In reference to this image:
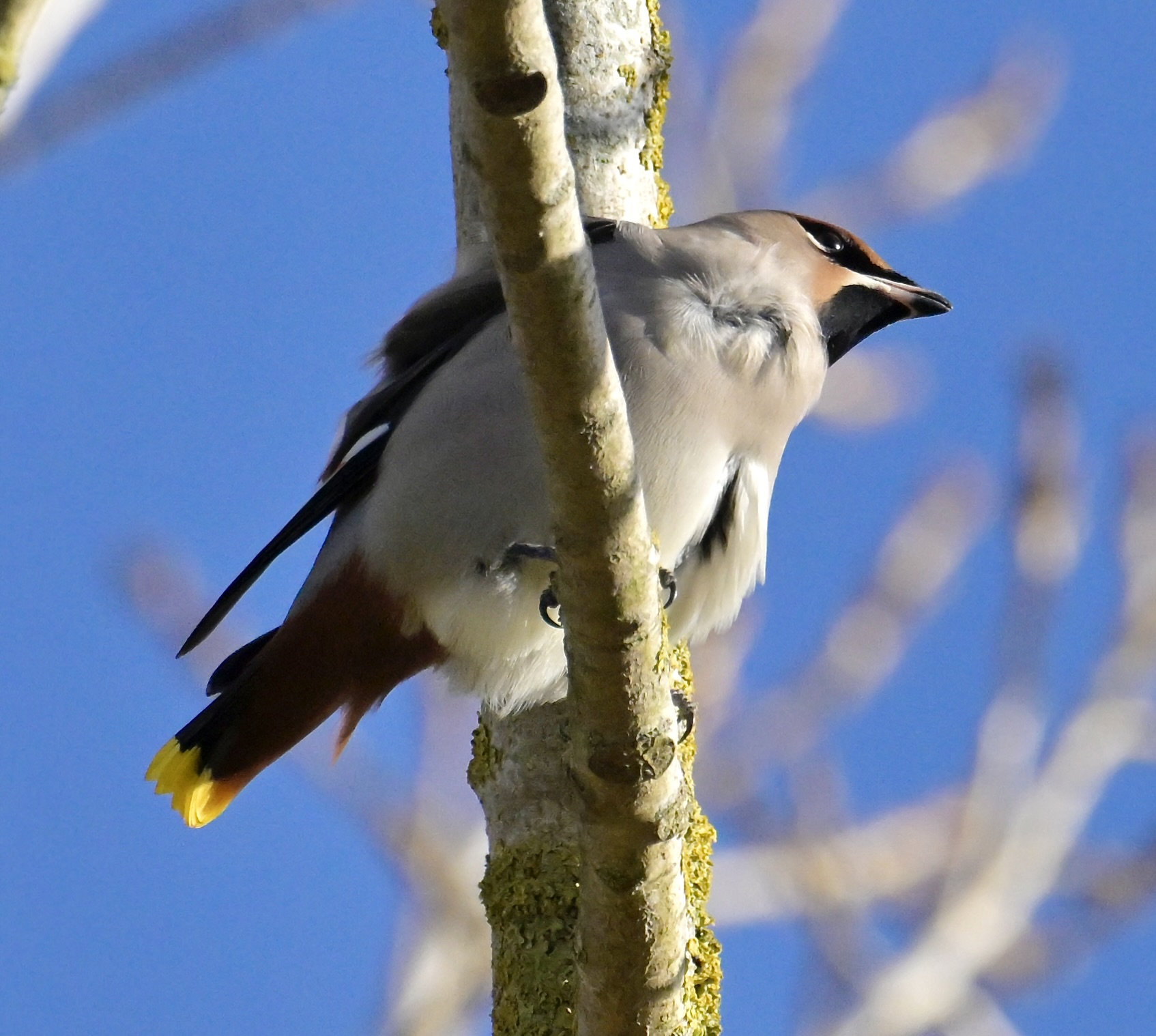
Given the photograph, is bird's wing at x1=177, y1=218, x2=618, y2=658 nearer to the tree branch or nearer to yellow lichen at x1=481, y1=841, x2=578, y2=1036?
yellow lichen at x1=481, y1=841, x2=578, y2=1036

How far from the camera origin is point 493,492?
129 inches

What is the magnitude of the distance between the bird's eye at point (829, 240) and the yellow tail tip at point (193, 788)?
1.83 metres

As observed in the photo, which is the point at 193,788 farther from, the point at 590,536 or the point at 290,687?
the point at 590,536

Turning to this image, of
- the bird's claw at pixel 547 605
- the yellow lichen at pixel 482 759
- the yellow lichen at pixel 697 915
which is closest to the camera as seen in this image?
the yellow lichen at pixel 697 915

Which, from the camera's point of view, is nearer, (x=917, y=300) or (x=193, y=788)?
(x=193, y=788)

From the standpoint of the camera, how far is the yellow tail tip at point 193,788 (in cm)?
363

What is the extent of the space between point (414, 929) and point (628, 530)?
1.88 metres

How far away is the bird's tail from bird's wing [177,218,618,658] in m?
0.15

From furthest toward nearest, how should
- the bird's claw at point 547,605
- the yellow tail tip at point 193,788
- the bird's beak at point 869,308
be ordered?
1. the bird's beak at point 869,308
2. the yellow tail tip at point 193,788
3. the bird's claw at point 547,605

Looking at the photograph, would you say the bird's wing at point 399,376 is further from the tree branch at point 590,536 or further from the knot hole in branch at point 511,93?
the knot hole in branch at point 511,93

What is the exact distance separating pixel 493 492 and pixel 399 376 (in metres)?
0.58

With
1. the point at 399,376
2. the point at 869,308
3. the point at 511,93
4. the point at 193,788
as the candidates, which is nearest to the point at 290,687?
the point at 193,788

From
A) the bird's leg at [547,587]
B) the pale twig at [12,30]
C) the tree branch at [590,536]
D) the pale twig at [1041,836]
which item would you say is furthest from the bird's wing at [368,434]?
the pale twig at [12,30]

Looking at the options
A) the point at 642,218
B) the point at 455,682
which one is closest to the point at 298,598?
the point at 455,682
